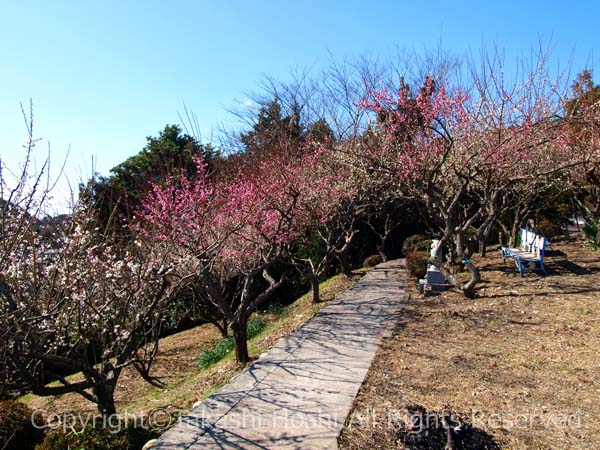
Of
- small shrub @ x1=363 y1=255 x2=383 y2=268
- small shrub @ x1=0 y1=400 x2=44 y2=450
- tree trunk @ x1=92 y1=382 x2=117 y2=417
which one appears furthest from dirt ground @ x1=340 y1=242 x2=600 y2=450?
small shrub @ x1=363 y1=255 x2=383 y2=268

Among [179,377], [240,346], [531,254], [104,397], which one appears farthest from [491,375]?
[531,254]

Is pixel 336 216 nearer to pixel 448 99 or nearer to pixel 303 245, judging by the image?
pixel 303 245

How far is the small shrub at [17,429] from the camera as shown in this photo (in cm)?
363

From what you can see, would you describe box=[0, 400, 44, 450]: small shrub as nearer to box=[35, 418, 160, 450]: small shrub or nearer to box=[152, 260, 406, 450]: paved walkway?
box=[35, 418, 160, 450]: small shrub

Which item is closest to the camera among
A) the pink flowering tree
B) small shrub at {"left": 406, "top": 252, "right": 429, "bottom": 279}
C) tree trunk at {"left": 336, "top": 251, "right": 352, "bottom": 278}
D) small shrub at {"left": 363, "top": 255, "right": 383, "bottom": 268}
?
the pink flowering tree

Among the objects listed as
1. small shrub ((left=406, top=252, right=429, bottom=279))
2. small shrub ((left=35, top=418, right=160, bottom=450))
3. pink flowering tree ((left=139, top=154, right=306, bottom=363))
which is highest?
pink flowering tree ((left=139, top=154, right=306, bottom=363))

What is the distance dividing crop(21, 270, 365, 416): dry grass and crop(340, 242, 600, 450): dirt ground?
1.71 m

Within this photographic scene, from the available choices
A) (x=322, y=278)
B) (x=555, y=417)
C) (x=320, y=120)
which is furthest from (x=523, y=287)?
(x=320, y=120)

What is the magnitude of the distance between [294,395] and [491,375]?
1.79 m

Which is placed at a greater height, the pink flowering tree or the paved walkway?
the pink flowering tree

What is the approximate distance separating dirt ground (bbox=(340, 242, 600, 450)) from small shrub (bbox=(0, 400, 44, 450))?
2.71 metres

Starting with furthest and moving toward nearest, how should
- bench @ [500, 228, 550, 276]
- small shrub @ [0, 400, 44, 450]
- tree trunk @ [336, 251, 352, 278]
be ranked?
tree trunk @ [336, 251, 352, 278], bench @ [500, 228, 550, 276], small shrub @ [0, 400, 44, 450]

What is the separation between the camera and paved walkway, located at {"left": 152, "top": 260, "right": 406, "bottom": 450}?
10.3 ft

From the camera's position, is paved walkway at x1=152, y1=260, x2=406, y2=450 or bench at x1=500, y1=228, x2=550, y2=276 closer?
paved walkway at x1=152, y1=260, x2=406, y2=450
